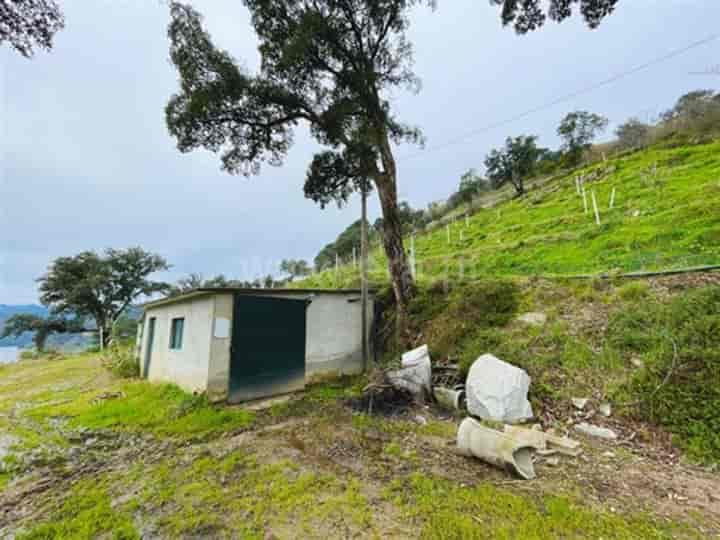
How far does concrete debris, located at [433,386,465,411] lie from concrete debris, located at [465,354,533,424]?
31 centimetres

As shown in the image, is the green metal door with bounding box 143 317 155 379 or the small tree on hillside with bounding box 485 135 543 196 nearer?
the green metal door with bounding box 143 317 155 379

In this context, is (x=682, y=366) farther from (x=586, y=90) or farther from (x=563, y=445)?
(x=586, y=90)

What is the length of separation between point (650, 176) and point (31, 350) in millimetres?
35192

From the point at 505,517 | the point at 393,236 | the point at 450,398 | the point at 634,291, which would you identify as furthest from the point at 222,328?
the point at 634,291

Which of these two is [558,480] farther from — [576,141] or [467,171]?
[576,141]

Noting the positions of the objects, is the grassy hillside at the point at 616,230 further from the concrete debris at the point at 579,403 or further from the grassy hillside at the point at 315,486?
the grassy hillside at the point at 315,486

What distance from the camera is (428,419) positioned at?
13.8 feet

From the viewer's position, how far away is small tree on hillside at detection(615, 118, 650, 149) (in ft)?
65.5

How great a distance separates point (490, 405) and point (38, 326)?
2781 cm

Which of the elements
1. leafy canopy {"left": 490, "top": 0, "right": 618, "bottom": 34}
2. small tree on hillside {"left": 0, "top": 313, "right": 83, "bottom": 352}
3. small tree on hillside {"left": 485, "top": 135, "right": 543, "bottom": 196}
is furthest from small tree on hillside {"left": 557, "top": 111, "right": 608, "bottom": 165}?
small tree on hillside {"left": 0, "top": 313, "right": 83, "bottom": 352}

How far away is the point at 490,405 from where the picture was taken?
3.76m

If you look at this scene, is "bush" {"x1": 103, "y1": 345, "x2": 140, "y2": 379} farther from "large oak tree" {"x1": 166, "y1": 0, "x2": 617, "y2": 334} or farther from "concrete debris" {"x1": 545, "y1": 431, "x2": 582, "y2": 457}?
"concrete debris" {"x1": 545, "y1": 431, "x2": 582, "y2": 457}

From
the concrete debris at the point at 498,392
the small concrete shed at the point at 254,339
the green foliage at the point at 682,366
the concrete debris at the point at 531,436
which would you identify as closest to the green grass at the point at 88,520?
the small concrete shed at the point at 254,339

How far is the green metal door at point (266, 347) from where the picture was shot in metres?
5.45
